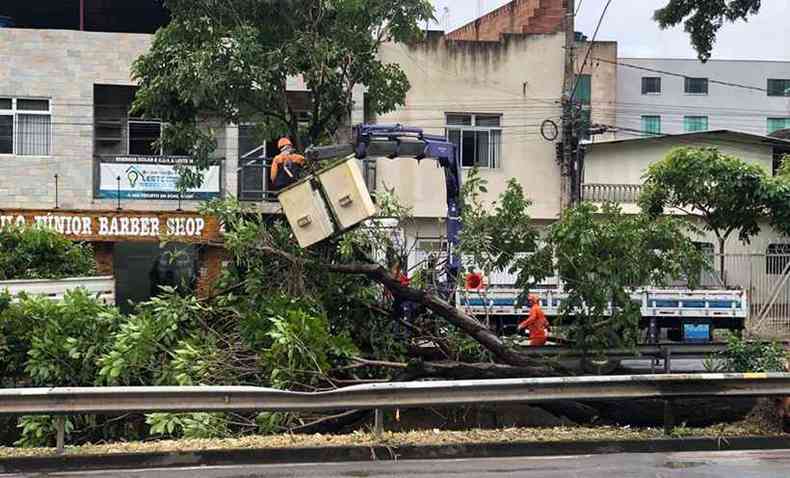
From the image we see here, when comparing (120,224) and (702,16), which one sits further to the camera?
(120,224)

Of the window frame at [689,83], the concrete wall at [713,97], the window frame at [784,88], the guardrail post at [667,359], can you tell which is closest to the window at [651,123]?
the concrete wall at [713,97]

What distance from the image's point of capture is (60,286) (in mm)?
13617

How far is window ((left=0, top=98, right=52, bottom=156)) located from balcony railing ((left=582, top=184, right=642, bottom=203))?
1710 centimetres

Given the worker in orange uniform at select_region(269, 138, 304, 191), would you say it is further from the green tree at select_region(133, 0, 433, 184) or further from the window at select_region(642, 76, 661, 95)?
the window at select_region(642, 76, 661, 95)

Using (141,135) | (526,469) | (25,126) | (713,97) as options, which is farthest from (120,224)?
(713,97)

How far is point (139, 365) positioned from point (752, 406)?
273 inches

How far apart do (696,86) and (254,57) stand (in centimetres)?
4630

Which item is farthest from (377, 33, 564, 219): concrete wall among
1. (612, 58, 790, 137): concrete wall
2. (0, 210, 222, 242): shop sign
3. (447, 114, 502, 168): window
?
(612, 58, 790, 137): concrete wall

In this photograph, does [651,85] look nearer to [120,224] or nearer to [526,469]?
[120,224]

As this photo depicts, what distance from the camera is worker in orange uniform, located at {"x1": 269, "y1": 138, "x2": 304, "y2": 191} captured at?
1043 cm

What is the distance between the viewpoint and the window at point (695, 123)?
2004 inches

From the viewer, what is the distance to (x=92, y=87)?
77.8 feet

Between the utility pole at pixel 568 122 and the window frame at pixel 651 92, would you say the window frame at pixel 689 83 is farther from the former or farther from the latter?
the utility pole at pixel 568 122

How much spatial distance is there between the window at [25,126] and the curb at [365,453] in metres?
18.5
